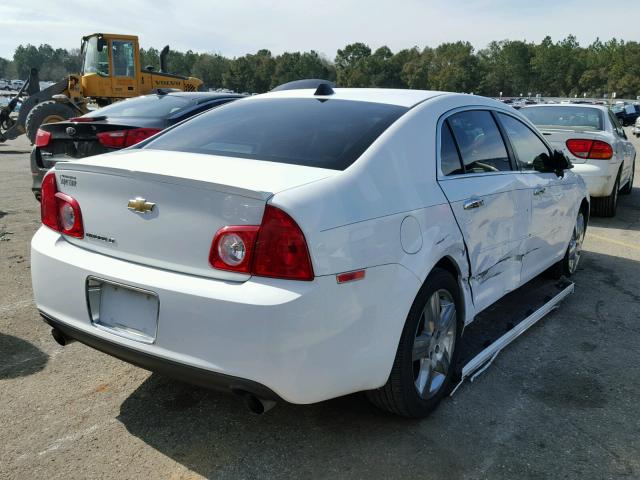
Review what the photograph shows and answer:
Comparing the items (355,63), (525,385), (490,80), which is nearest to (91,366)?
(525,385)

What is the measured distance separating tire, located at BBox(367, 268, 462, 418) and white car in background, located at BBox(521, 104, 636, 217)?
572 cm

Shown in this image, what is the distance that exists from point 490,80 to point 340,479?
139 m

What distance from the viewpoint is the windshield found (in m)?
16.0

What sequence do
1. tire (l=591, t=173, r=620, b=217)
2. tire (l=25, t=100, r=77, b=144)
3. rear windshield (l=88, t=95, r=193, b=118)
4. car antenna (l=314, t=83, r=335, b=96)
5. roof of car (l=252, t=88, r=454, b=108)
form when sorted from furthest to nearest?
tire (l=25, t=100, r=77, b=144) < tire (l=591, t=173, r=620, b=217) < rear windshield (l=88, t=95, r=193, b=118) < car antenna (l=314, t=83, r=335, b=96) < roof of car (l=252, t=88, r=454, b=108)

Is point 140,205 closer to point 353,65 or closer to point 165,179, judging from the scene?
point 165,179

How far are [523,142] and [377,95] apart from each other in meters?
1.37

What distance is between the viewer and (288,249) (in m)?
2.27

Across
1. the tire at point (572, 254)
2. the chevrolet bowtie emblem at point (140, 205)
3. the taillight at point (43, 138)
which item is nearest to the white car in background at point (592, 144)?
the tire at point (572, 254)

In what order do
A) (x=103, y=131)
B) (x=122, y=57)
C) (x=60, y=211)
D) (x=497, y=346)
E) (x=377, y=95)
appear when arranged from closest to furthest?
(x=60, y=211), (x=377, y=95), (x=497, y=346), (x=103, y=131), (x=122, y=57)

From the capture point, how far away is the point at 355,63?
144m

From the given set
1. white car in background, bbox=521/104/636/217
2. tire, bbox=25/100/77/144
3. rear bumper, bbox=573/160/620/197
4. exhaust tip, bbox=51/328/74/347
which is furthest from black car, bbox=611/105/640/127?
exhaust tip, bbox=51/328/74/347

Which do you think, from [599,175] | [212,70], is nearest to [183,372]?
[599,175]

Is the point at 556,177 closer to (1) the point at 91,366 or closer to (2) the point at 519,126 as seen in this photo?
(2) the point at 519,126

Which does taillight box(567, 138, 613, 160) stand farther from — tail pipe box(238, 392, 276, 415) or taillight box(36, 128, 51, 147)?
tail pipe box(238, 392, 276, 415)
